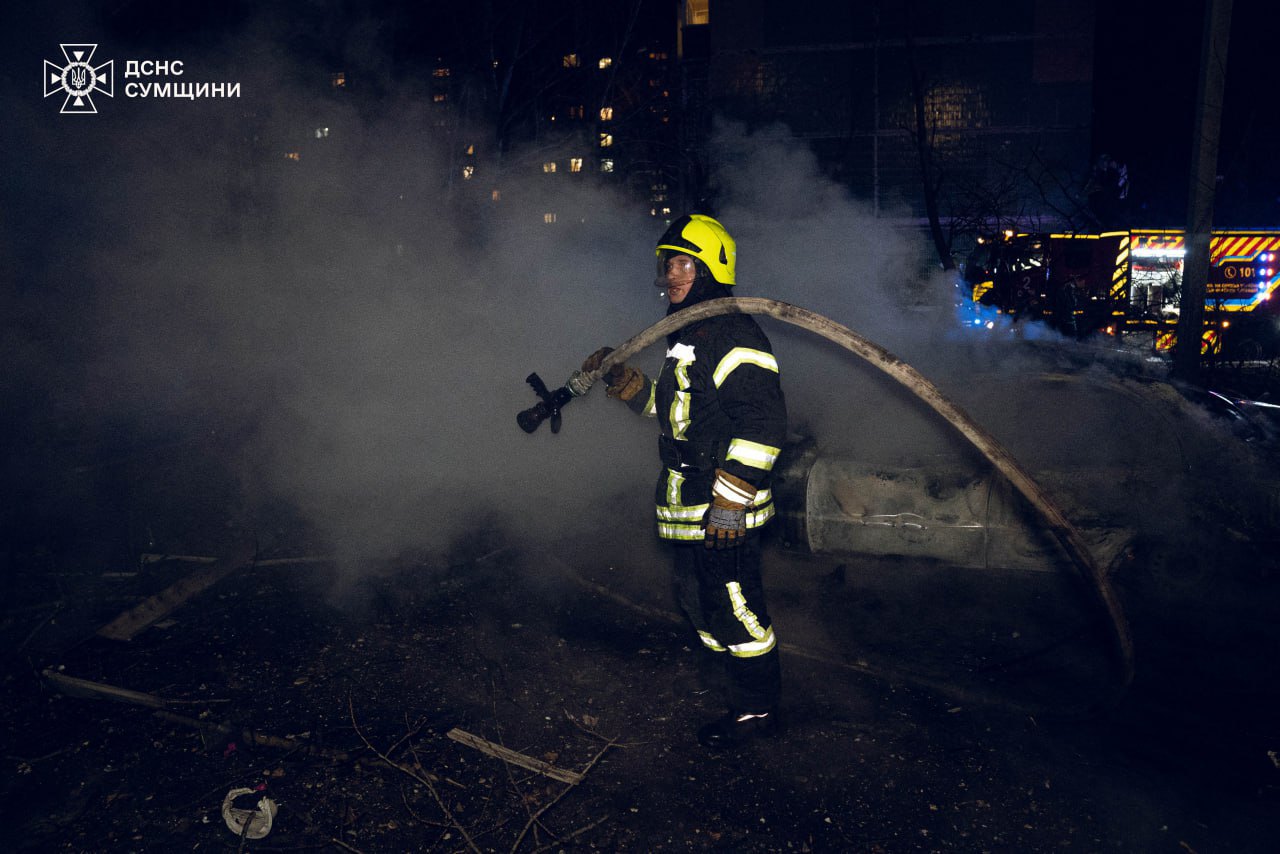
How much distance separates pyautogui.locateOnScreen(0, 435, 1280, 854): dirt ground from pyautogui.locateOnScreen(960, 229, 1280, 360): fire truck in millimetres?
7061

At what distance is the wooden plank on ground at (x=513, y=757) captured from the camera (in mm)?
2770

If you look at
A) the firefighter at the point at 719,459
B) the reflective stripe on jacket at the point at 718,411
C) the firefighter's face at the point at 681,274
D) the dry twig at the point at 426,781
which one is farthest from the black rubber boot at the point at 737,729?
the firefighter's face at the point at 681,274

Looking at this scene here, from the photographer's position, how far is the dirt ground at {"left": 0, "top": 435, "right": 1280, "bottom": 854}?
2.53 m

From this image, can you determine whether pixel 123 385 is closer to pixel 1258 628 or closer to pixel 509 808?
pixel 509 808

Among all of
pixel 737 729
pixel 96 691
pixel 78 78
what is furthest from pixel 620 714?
pixel 78 78

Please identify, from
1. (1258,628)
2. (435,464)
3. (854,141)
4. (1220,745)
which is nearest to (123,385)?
(435,464)

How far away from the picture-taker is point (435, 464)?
22.2 ft

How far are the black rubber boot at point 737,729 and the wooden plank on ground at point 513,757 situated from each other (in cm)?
54

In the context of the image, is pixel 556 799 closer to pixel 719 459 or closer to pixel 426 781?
pixel 426 781

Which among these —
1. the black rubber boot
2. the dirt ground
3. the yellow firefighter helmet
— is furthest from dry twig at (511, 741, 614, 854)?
the yellow firefighter helmet

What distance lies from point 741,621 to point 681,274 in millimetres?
1396

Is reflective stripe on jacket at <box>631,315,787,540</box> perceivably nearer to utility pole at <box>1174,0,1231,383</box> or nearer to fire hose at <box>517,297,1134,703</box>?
fire hose at <box>517,297,1134,703</box>

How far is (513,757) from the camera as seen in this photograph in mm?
2873

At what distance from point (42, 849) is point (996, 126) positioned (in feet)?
62.0
